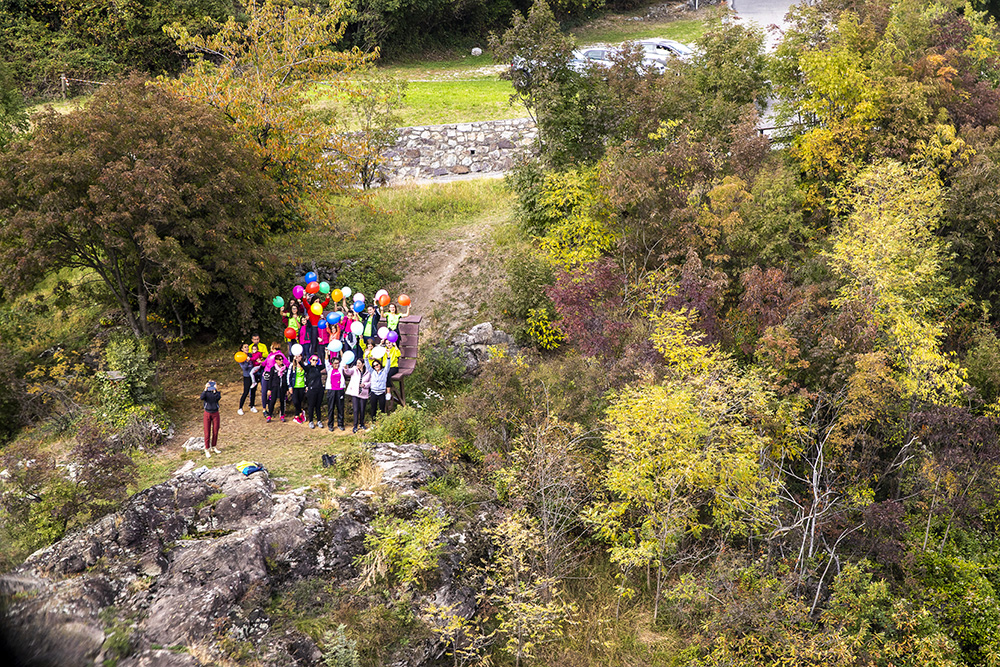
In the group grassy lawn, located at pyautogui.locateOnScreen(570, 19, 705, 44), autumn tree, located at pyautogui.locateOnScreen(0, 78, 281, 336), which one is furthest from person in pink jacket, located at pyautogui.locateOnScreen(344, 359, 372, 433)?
grassy lawn, located at pyautogui.locateOnScreen(570, 19, 705, 44)

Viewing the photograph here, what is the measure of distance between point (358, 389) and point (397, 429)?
3.64ft

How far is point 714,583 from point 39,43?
29561mm

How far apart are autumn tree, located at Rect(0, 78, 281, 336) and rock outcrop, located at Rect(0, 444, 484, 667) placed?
5.49m

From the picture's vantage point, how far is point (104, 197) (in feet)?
46.7

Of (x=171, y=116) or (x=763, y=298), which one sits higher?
(x=171, y=116)

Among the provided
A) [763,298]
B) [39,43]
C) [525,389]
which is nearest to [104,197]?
[525,389]

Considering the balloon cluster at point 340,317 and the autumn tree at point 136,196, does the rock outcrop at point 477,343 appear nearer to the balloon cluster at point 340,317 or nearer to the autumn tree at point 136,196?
the balloon cluster at point 340,317

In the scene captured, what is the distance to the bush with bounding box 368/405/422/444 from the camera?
1383cm

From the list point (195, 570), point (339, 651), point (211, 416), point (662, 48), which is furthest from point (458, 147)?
point (339, 651)

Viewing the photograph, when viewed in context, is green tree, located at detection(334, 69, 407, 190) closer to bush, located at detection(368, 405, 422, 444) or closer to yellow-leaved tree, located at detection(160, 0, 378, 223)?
yellow-leaved tree, located at detection(160, 0, 378, 223)

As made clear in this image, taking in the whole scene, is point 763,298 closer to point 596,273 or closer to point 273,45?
point 596,273

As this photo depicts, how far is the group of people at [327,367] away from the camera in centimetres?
1433

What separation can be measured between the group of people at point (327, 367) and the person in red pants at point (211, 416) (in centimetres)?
138

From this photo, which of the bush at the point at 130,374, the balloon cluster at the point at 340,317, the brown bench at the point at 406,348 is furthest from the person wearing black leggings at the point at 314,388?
the bush at the point at 130,374
